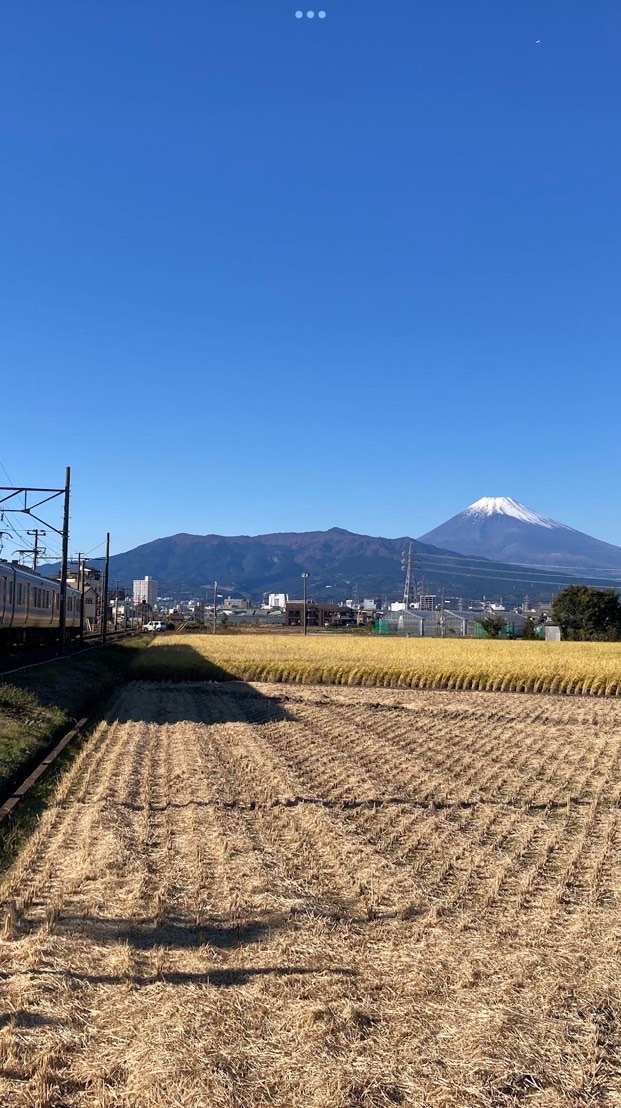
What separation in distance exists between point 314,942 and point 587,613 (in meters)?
79.7

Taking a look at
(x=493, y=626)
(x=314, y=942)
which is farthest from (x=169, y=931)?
(x=493, y=626)

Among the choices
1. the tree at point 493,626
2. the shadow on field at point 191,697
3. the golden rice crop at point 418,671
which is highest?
the tree at point 493,626

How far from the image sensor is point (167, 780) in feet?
41.9

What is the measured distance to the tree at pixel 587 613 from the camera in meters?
81.2

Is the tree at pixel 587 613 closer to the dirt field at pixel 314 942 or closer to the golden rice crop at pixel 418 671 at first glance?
the golden rice crop at pixel 418 671

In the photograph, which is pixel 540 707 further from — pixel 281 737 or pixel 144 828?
pixel 144 828

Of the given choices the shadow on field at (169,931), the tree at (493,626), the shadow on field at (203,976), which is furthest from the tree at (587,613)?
the shadow on field at (203,976)

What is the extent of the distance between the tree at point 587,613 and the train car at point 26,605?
1828 inches

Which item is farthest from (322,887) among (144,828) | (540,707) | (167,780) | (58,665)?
(58,665)

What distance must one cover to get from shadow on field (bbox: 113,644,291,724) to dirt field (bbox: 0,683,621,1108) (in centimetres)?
765

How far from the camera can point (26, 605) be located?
37.5m

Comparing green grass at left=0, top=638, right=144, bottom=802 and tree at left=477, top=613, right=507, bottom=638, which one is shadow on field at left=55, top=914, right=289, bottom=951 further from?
tree at left=477, top=613, right=507, bottom=638

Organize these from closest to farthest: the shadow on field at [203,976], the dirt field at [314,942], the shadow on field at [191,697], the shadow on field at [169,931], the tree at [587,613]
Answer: the dirt field at [314,942] → the shadow on field at [203,976] → the shadow on field at [169,931] → the shadow on field at [191,697] → the tree at [587,613]

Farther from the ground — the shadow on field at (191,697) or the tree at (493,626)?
the tree at (493,626)
